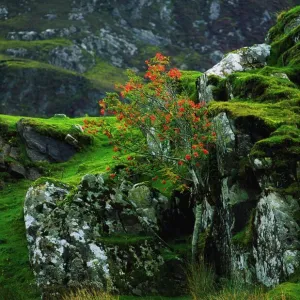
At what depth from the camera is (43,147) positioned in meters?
46.0

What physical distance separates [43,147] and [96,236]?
22.4 meters

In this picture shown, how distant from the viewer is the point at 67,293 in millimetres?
23734

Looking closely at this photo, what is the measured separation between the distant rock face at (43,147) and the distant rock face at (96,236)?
56.3ft

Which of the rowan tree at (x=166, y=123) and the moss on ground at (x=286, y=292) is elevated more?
the rowan tree at (x=166, y=123)

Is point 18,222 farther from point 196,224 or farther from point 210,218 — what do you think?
point 210,218

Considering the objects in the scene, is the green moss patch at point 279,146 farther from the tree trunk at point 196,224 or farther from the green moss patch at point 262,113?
the tree trunk at point 196,224

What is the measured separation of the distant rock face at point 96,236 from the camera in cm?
2428

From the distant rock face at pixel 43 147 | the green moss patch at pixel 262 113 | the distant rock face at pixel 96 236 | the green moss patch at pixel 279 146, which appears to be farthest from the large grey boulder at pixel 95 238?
the distant rock face at pixel 43 147

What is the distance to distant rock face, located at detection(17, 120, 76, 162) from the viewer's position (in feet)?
149

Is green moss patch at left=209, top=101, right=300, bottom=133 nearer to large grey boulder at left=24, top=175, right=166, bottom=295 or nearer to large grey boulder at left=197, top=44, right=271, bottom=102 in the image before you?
large grey boulder at left=197, top=44, right=271, bottom=102

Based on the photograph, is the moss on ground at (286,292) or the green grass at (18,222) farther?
the green grass at (18,222)

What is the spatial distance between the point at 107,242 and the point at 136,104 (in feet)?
25.0

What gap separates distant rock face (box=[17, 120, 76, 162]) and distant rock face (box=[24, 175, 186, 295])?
1715 centimetres

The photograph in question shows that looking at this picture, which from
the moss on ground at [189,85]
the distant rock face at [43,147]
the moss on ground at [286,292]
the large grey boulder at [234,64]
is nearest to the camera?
the moss on ground at [286,292]
